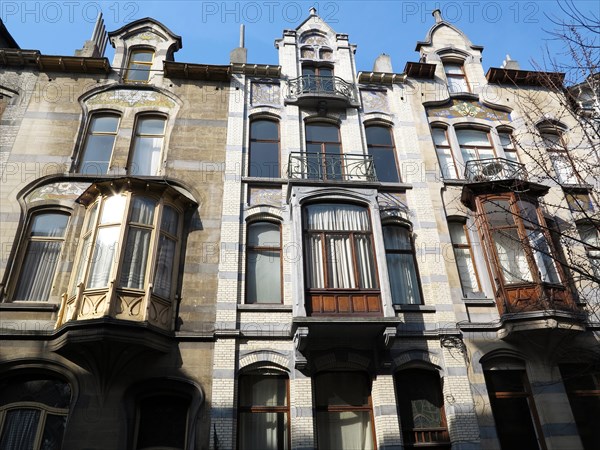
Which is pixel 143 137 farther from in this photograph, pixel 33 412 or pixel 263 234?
pixel 33 412

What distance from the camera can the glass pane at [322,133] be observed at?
15.7 metres

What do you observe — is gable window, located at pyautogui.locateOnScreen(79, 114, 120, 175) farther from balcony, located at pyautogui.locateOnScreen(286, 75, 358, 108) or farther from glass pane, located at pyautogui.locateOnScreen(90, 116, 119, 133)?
balcony, located at pyautogui.locateOnScreen(286, 75, 358, 108)

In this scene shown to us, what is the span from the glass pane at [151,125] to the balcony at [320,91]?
4.37m

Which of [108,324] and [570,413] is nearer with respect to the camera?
[108,324]

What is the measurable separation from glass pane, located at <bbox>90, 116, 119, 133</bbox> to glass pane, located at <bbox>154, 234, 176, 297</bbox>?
523cm

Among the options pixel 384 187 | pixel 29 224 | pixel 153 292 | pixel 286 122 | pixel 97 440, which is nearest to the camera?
pixel 97 440

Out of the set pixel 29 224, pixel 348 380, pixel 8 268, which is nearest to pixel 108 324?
pixel 8 268

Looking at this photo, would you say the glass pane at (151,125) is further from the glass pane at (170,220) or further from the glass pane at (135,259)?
the glass pane at (135,259)


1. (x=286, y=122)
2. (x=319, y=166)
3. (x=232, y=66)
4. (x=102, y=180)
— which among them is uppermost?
(x=232, y=66)

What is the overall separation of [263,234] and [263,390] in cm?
436

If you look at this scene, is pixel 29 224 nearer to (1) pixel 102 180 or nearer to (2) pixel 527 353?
(1) pixel 102 180

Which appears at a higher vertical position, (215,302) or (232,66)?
(232,66)

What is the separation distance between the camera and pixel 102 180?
513 inches

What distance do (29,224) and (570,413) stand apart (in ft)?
48.9
